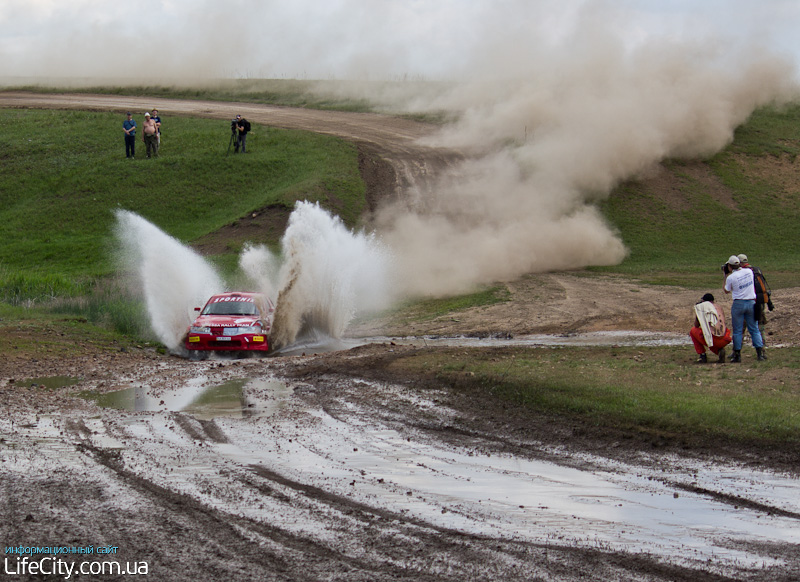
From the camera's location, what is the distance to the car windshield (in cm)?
1942

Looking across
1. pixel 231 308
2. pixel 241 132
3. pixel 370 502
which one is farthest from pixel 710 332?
pixel 241 132

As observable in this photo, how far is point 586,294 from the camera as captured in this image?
25.3 meters

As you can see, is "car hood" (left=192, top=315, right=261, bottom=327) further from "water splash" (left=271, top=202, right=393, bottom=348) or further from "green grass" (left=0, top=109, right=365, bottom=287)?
"green grass" (left=0, top=109, right=365, bottom=287)

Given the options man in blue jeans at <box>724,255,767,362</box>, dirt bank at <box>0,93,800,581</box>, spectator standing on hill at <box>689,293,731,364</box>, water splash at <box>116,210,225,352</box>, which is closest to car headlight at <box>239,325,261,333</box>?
water splash at <box>116,210,225,352</box>

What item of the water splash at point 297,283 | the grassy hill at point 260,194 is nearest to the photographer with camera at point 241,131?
the grassy hill at point 260,194

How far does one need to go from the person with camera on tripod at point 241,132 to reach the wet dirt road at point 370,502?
29.0 m

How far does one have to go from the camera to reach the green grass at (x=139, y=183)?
33.2 m

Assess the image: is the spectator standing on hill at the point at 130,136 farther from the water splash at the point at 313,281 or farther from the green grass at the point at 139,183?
the water splash at the point at 313,281

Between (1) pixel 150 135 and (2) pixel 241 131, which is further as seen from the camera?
(1) pixel 150 135

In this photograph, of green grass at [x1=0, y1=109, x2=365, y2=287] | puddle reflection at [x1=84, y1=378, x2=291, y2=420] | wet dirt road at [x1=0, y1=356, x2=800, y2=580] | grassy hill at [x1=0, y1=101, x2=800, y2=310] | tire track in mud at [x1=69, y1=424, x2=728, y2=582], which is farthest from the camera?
green grass at [x1=0, y1=109, x2=365, y2=287]

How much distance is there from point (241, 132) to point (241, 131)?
0.16ft

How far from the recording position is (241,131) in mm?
39375

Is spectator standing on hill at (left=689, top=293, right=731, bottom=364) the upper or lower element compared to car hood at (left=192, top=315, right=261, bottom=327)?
upper

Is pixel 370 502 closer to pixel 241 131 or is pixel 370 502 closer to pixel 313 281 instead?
pixel 313 281
